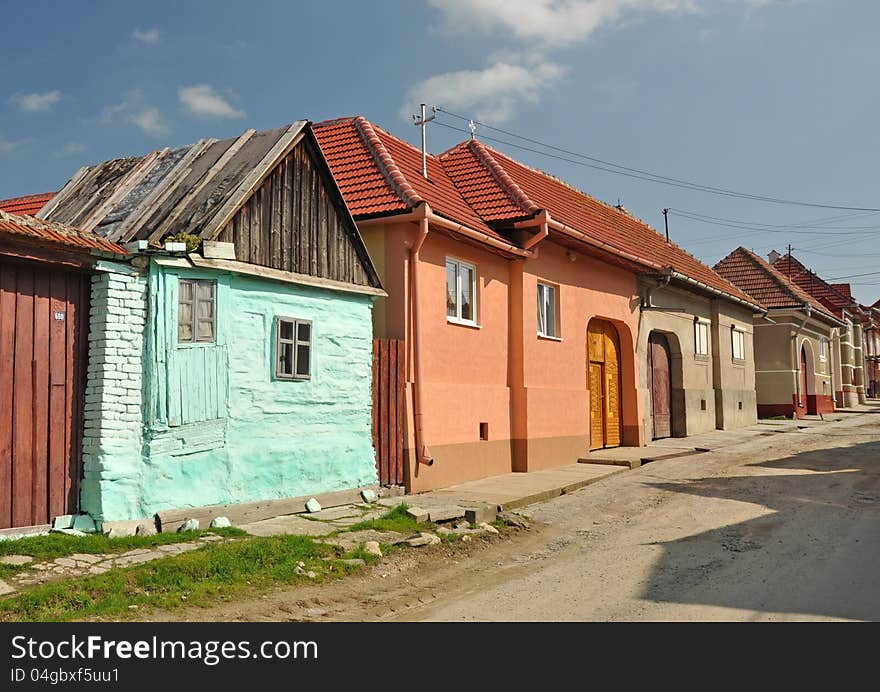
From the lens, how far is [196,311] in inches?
357

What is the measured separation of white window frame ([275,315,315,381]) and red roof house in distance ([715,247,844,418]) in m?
24.1

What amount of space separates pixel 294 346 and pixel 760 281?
1065 inches

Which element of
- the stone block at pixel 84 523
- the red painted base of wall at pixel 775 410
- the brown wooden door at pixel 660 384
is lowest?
the stone block at pixel 84 523

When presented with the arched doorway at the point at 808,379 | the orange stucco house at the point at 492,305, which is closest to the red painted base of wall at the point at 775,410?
the arched doorway at the point at 808,379

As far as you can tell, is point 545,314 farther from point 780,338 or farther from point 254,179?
→ point 780,338

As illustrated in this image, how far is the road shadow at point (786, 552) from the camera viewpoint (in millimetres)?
6082

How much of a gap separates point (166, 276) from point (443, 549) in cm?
428

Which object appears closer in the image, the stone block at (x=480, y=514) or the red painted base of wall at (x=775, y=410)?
the stone block at (x=480, y=514)

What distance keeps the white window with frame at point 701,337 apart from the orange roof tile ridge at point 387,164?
485 inches

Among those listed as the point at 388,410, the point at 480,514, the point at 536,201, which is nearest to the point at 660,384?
the point at 536,201

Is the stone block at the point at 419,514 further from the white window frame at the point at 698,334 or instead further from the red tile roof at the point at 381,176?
the white window frame at the point at 698,334

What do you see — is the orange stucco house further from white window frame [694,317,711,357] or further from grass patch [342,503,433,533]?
white window frame [694,317,711,357]
